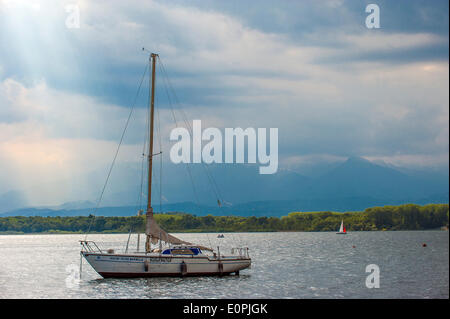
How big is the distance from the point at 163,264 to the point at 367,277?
25.0 metres

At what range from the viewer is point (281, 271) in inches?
2950

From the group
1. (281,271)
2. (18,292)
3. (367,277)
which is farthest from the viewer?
(281,271)
